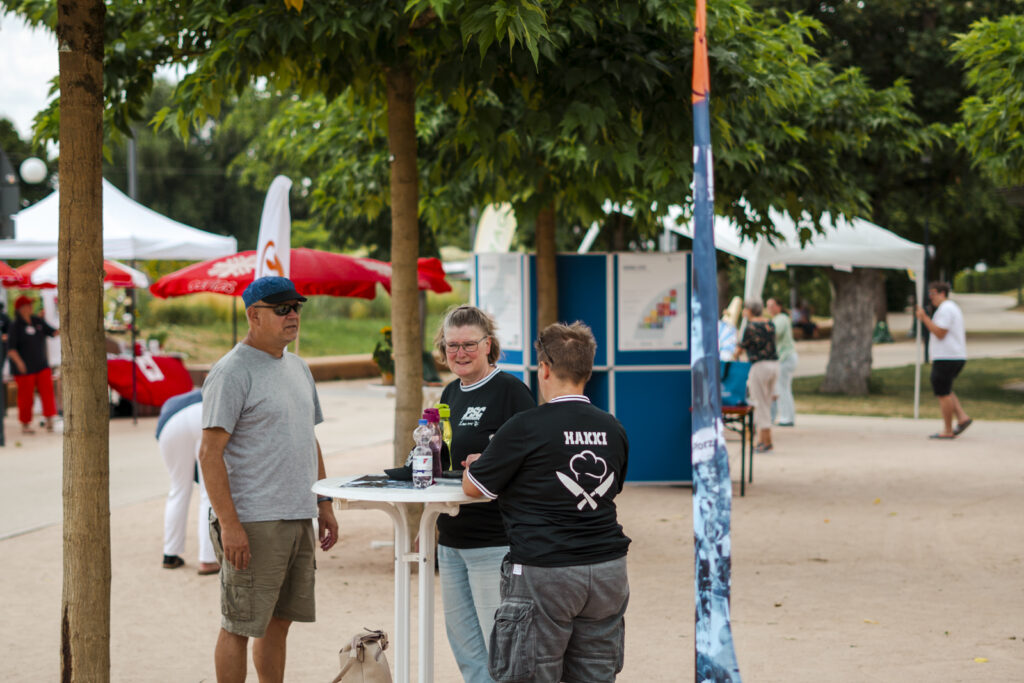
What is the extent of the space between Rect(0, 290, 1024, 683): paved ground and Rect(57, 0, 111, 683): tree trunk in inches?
65.7

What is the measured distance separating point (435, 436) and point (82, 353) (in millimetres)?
1252

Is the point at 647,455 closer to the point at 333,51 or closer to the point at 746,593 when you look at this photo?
the point at 746,593

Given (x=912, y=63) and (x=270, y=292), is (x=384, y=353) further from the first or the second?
(x=270, y=292)

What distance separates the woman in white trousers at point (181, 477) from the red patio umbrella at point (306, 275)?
1.75 m

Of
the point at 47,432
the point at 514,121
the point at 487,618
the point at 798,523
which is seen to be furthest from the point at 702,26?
the point at 47,432

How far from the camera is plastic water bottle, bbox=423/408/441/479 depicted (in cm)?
414

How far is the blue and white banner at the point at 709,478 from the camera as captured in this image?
4020mm

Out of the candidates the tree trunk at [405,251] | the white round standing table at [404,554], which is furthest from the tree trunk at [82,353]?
the tree trunk at [405,251]

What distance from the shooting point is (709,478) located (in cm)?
404

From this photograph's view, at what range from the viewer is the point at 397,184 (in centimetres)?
702

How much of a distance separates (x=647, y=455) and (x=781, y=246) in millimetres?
5151

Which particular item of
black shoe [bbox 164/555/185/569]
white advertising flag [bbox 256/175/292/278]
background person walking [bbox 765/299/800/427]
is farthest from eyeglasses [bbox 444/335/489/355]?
background person walking [bbox 765/299/800/427]

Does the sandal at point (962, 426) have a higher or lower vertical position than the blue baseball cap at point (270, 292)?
lower

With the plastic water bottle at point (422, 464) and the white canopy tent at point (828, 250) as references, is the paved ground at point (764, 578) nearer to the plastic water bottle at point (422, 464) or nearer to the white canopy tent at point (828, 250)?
the plastic water bottle at point (422, 464)
